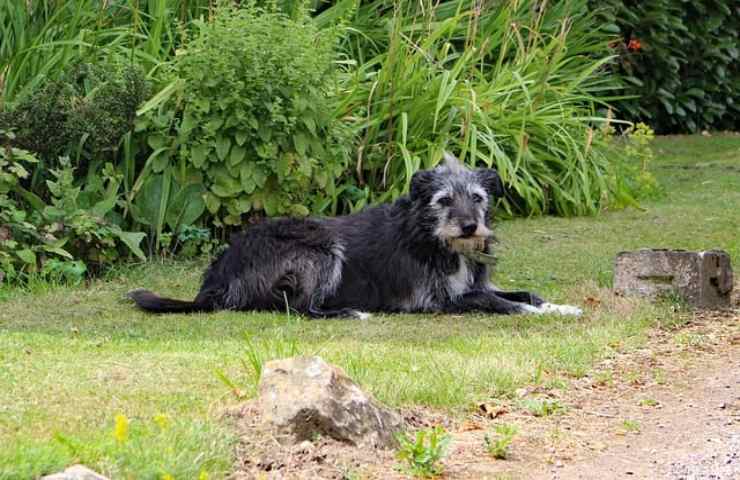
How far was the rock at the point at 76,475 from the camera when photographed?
462 centimetres

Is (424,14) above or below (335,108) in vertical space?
above

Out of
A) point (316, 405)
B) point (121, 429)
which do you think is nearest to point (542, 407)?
point (316, 405)

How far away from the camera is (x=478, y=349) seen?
25.3ft

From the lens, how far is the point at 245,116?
10.8 meters

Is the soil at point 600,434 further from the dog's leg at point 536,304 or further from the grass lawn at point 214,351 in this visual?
the dog's leg at point 536,304

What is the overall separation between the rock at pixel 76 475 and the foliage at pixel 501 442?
171cm

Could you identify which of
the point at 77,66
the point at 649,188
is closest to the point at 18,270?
the point at 77,66

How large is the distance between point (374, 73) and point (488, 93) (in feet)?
3.74

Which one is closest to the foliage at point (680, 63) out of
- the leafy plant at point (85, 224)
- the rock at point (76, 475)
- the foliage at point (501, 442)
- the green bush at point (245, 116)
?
the green bush at point (245, 116)

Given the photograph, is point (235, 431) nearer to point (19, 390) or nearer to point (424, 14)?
point (19, 390)

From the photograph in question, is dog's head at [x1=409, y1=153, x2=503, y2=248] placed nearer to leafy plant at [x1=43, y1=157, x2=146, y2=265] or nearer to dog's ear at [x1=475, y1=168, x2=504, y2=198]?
dog's ear at [x1=475, y1=168, x2=504, y2=198]

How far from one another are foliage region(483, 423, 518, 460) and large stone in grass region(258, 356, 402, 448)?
0.39 m

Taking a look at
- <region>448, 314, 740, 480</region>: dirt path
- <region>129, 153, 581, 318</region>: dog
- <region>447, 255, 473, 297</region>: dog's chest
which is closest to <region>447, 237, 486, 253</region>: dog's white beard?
<region>129, 153, 581, 318</region>: dog

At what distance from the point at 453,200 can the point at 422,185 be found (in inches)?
9.3
